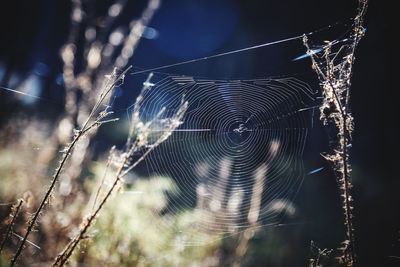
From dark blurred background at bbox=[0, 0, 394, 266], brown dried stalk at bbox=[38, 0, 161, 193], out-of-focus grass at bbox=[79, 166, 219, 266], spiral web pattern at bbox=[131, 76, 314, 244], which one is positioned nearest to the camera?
out-of-focus grass at bbox=[79, 166, 219, 266]

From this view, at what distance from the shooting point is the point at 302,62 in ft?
18.0

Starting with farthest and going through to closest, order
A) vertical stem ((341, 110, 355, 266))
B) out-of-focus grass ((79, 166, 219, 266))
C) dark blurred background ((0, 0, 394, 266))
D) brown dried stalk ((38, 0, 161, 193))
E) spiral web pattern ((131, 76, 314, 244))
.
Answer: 1. dark blurred background ((0, 0, 394, 266))
2. spiral web pattern ((131, 76, 314, 244))
3. brown dried stalk ((38, 0, 161, 193))
4. out-of-focus grass ((79, 166, 219, 266))
5. vertical stem ((341, 110, 355, 266))

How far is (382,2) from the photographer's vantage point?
4.90m

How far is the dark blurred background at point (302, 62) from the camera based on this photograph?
5.14 m

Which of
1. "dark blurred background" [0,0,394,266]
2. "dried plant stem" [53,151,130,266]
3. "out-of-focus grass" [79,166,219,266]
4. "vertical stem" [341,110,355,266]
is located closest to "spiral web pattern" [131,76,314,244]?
"out-of-focus grass" [79,166,219,266]

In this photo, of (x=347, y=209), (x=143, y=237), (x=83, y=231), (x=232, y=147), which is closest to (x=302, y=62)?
(x=232, y=147)

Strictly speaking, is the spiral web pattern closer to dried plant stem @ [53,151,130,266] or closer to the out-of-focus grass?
the out-of-focus grass

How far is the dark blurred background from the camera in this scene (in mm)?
5145

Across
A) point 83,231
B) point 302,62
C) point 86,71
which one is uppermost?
point 302,62

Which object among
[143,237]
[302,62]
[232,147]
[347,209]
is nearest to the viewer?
[347,209]

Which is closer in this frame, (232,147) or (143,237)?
(143,237)

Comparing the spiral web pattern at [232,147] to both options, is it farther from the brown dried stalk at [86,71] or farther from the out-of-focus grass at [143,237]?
the brown dried stalk at [86,71]

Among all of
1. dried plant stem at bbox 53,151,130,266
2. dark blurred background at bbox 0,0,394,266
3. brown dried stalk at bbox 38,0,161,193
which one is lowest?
dried plant stem at bbox 53,151,130,266

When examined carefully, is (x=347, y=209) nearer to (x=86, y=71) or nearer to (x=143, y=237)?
(x=143, y=237)
